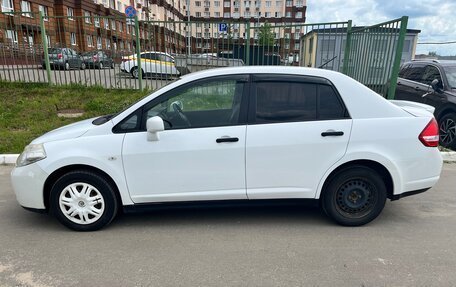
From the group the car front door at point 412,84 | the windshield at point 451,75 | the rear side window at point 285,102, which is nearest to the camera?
the rear side window at point 285,102

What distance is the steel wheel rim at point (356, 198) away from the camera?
341cm

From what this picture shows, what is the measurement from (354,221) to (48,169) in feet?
10.3

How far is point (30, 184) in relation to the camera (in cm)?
325

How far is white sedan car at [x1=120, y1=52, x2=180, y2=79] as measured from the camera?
9.57 m

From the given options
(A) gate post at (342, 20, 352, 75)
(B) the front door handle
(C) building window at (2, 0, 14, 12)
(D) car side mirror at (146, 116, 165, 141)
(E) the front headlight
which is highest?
(C) building window at (2, 0, 14, 12)

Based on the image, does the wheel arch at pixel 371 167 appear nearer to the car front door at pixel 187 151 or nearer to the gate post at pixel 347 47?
the car front door at pixel 187 151

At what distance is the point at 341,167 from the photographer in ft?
11.0

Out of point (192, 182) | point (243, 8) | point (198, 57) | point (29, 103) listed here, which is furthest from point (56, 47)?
point (243, 8)

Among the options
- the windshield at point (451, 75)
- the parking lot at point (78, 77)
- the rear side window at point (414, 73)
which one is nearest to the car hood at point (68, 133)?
the parking lot at point (78, 77)

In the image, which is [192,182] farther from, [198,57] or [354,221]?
[198,57]

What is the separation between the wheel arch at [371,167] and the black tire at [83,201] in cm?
214

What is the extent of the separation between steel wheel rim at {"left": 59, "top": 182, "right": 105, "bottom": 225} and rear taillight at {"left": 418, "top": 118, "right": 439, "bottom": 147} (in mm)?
3267

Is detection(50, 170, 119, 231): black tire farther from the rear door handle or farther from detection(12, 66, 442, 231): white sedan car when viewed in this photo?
the rear door handle

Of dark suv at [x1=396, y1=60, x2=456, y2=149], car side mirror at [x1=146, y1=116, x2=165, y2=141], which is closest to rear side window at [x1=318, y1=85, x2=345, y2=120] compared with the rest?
car side mirror at [x1=146, y1=116, x2=165, y2=141]
